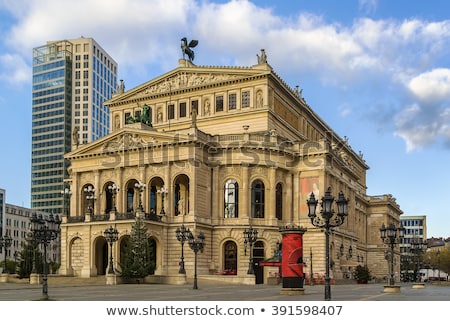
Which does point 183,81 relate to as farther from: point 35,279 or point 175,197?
point 35,279

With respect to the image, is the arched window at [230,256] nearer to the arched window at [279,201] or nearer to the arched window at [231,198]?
the arched window at [231,198]

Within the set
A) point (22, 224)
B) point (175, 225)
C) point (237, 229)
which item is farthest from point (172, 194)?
point (22, 224)

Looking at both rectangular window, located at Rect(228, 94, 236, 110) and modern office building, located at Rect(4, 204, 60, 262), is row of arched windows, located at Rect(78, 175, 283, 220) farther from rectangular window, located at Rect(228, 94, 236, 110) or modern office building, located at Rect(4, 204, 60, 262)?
modern office building, located at Rect(4, 204, 60, 262)

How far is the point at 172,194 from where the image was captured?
72188 millimetres

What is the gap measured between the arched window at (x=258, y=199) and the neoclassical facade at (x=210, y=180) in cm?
11

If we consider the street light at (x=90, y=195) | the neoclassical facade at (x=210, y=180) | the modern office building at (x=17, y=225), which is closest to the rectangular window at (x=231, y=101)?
the neoclassical facade at (x=210, y=180)

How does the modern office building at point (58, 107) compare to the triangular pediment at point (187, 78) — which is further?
the modern office building at point (58, 107)

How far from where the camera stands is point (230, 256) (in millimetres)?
73750

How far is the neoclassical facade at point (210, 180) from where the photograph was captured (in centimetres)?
7144

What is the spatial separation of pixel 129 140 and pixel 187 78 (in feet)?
49.6

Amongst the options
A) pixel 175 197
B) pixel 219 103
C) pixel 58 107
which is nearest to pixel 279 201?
pixel 175 197
